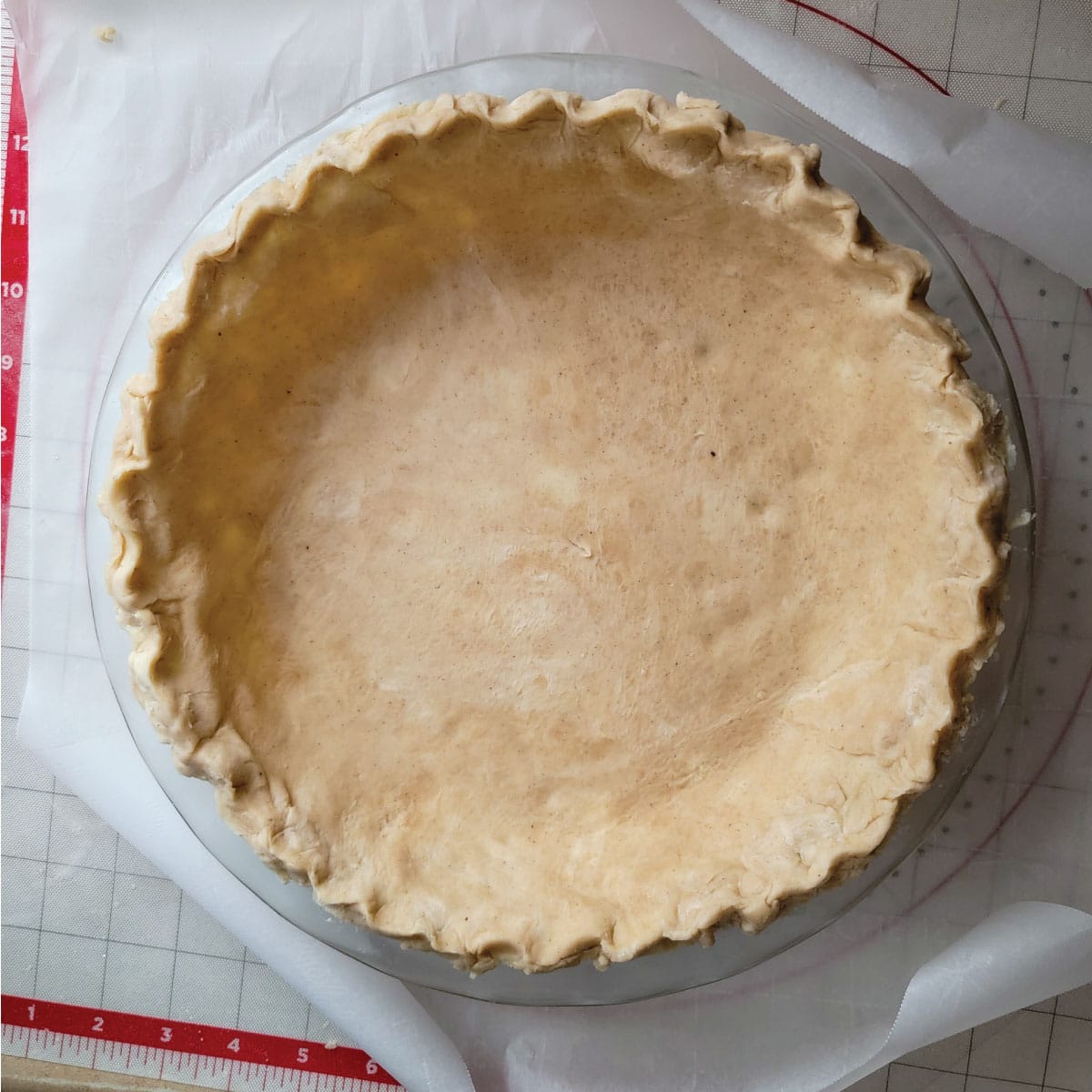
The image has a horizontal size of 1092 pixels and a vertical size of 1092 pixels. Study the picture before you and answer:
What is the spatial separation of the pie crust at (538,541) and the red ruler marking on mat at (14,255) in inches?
15.1

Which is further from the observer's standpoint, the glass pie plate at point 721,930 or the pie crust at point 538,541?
the glass pie plate at point 721,930

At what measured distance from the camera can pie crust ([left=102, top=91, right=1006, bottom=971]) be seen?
863 millimetres

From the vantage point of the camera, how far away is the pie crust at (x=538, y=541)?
2.83ft

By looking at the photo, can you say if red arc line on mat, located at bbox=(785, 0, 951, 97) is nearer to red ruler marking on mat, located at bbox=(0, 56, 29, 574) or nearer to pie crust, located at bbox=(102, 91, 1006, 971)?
pie crust, located at bbox=(102, 91, 1006, 971)

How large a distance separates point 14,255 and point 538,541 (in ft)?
2.28

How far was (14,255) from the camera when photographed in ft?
3.83

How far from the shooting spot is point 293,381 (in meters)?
0.95

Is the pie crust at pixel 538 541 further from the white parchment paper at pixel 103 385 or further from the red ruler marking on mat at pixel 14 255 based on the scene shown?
the red ruler marking on mat at pixel 14 255

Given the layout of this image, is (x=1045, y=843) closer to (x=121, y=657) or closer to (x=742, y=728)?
(x=742, y=728)

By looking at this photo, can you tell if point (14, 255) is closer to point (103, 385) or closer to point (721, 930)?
point (103, 385)

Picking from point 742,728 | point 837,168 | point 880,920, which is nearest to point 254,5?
point 837,168

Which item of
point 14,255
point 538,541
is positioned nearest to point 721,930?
point 538,541

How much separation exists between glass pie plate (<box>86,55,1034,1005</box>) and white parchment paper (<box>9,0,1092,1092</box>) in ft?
0.31

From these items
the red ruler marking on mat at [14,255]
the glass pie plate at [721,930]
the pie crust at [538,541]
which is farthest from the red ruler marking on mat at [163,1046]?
the red ruler marking on mat at [14,255]
